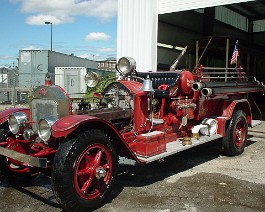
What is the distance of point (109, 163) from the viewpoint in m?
3.97

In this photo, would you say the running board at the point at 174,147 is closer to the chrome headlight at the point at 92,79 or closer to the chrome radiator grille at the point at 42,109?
the chrome radiator grille at the point at 42,109

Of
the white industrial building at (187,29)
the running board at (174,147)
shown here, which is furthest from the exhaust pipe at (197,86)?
the white industrial building at (187,29)

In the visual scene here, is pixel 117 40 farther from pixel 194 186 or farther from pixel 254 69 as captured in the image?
pixel 254 69

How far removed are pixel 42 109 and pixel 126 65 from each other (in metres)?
1.50

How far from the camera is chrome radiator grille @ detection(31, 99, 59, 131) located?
4113mm

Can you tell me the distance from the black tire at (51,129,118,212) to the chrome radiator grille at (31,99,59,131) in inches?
24.5

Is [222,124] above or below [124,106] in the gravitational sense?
below

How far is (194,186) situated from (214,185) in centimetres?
29

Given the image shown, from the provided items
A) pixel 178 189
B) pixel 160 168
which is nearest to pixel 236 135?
pixel 160 168

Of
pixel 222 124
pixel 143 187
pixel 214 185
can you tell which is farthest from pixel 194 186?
pixel 222 124

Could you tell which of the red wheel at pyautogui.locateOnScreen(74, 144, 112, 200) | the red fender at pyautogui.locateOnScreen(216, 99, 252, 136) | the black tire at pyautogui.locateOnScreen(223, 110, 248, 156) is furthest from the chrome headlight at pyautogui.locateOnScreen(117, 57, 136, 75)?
the black tire at pyautogui.locateOnScreen(223, 110, 248, 156)

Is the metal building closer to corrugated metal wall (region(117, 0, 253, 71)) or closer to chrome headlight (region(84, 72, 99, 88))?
Answer: corrugated metal wall (region(117, 0, 253, 71))

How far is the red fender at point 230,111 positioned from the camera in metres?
6.08

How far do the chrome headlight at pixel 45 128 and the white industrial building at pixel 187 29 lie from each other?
19.3 feet
